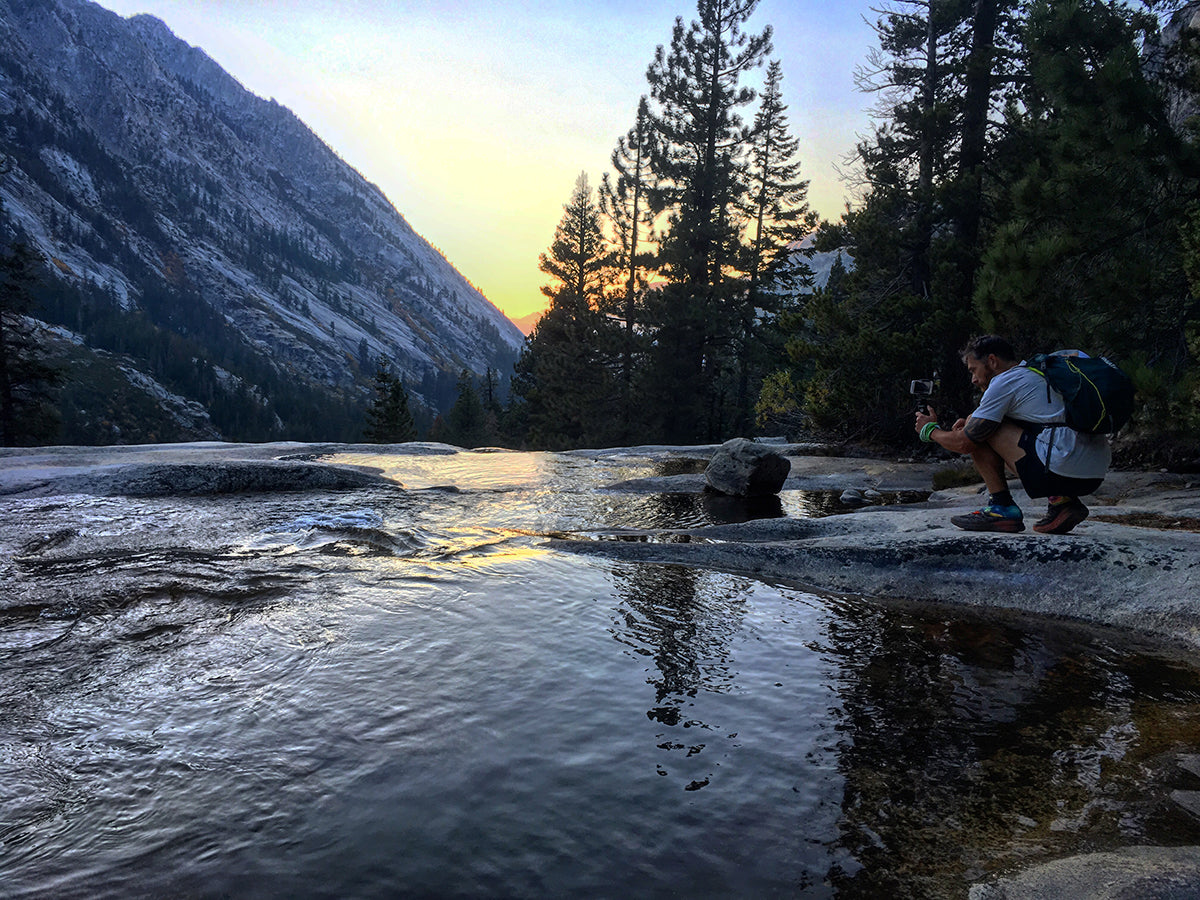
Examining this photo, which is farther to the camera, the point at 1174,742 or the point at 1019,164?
the point at 1019,164

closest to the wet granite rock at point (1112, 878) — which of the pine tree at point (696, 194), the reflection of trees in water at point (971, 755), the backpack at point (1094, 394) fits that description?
the reflection of trees in water at point (971, 755)

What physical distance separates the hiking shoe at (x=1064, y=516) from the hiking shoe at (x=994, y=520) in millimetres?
211

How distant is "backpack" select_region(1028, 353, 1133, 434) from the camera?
16.1 feet

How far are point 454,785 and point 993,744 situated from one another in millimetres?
2483

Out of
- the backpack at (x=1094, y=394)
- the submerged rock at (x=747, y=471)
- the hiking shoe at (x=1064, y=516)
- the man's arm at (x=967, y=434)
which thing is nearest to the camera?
the backpack at (x=1094, y=394)

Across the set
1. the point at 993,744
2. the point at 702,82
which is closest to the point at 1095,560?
the point at 993,744

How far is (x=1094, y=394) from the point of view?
16.2 ft

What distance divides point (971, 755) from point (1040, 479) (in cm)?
322

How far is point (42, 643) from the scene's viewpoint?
13.5ft

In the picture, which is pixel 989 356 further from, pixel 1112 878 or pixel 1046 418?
pixel 1112 878

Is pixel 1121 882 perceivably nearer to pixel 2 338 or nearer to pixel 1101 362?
pixel 1101 362

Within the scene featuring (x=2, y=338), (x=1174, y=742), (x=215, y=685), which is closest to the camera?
(x=1174, y=742)

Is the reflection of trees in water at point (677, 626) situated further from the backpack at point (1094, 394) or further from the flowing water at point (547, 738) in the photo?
the backpack at point (1094, 394)

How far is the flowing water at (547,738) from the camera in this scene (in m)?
2.30
